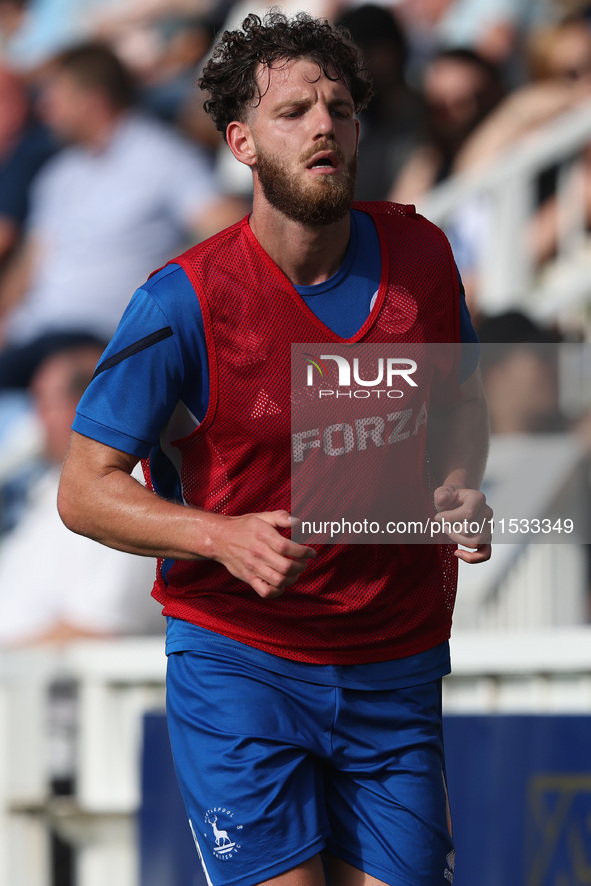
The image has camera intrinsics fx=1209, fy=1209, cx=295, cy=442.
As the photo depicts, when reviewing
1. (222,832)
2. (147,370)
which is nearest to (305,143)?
(147,370)

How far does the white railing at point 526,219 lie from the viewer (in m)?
6.52

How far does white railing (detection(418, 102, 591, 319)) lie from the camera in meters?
6.52

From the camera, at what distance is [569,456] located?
522 cm

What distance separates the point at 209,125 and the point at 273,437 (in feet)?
19.5

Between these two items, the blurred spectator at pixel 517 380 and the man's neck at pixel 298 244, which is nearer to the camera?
the man's neck at pixel 298 244

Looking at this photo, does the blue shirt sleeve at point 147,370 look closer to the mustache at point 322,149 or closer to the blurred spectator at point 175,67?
the mustache at point 322,149

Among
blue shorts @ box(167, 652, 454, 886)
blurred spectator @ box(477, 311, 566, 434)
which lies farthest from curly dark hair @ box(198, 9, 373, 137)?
blurred spectator @ box(477, 311, 566, 434)

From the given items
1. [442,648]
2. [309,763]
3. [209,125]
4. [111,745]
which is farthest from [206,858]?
[209,125]

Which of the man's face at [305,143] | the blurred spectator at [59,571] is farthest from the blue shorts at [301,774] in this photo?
the blurred spectator at [59,571]

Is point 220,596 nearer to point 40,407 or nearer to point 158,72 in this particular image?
point 40,407

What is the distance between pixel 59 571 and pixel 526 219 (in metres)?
3.17

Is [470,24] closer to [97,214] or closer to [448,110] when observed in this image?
[448,110]

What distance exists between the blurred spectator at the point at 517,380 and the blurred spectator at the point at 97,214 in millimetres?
2365

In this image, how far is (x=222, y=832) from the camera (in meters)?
2.29
